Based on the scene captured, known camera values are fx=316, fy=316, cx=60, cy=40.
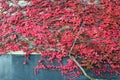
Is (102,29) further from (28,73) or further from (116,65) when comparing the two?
(28,73)

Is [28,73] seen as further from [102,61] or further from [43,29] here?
[102,61]

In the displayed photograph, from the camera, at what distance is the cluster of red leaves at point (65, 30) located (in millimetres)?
6457

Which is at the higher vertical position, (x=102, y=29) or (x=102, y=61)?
(x=102, y=29)

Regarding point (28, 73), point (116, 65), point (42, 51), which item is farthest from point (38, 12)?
point (116, 65)

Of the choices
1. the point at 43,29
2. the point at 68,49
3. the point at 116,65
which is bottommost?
the point at 116,65

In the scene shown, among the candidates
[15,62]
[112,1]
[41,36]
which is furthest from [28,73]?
[112,1]

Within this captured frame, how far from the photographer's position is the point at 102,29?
6.62m

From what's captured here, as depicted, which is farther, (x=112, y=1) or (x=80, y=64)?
(x=112, y=1)

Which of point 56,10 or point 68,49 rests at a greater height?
point 56,10

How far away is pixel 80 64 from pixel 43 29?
1064 mm

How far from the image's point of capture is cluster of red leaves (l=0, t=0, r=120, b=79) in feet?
21.2

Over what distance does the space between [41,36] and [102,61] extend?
4.44ft

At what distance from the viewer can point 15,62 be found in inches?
258

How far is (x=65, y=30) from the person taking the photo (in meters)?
6.64
